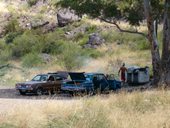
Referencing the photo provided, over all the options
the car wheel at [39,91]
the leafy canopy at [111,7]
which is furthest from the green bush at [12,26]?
the car wheel at [39,91]

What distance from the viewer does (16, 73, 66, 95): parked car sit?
31141 millimetres

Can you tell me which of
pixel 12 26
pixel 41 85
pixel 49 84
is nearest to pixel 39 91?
pixel 41 85

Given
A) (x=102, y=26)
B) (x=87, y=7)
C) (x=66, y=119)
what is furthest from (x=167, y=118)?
(x=102, y=26)

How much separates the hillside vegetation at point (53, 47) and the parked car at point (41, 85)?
887 cm

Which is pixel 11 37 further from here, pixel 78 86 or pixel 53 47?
pixel 78 86

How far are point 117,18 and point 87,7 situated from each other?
12.4ft

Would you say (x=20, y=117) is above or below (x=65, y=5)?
below

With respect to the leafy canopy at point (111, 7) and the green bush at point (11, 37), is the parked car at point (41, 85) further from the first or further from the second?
the green bush at point (11, 37)

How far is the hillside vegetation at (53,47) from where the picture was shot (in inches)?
2050

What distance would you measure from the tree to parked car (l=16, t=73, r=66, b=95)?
525cm

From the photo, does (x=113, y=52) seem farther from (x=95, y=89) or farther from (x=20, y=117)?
(x=20, y=117)

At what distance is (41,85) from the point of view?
31375 millimetres

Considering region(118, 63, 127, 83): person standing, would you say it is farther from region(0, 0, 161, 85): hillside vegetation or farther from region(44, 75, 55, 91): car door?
region(0, 0, 161, 85): hillside vegetation

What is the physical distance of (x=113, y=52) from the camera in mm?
67188
